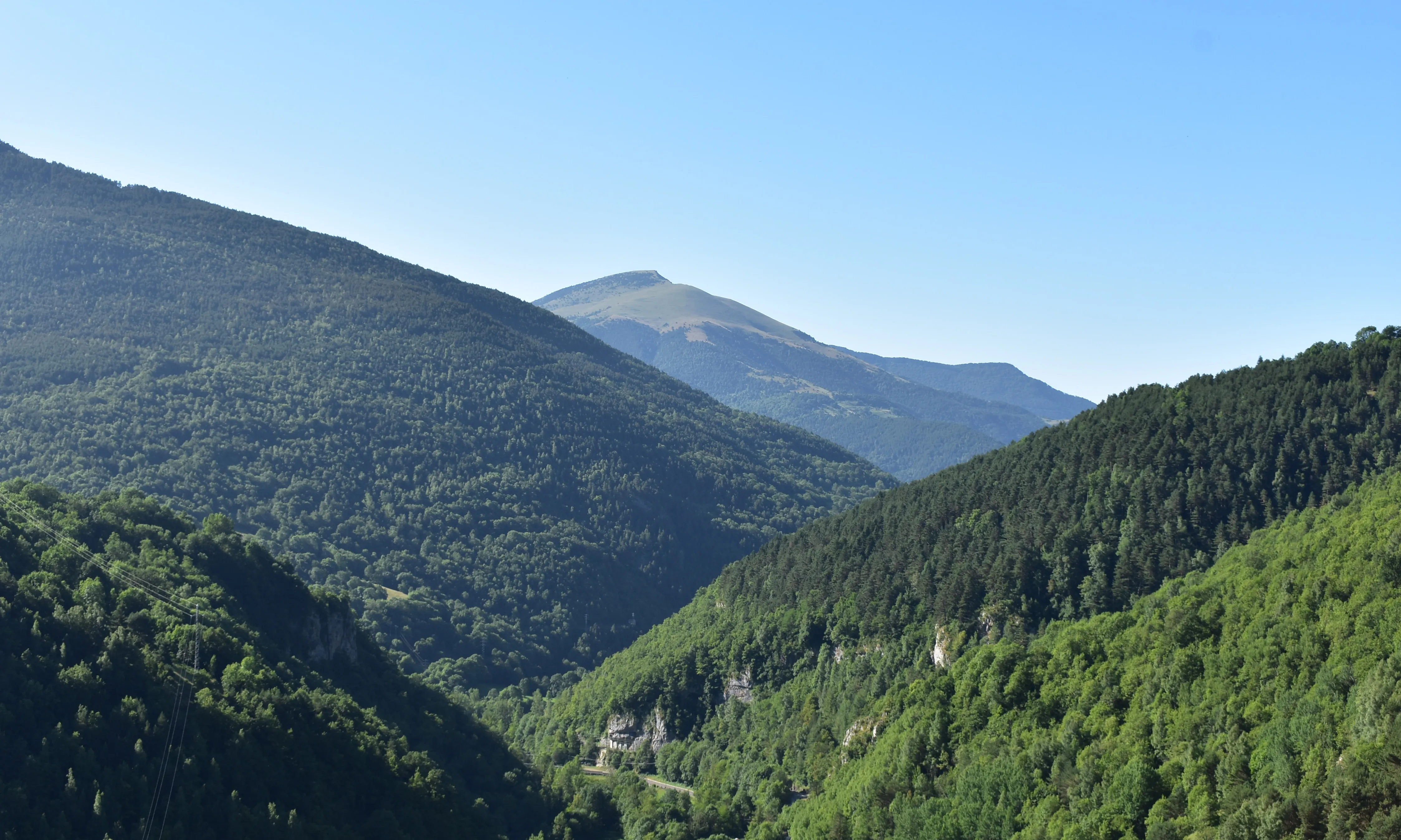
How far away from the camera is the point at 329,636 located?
139000 millimetres

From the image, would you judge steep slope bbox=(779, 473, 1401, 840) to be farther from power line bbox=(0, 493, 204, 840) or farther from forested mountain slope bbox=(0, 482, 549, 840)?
power line bbox=(0, 493, 204, 840)

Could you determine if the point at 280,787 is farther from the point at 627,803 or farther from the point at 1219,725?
the point at 1219,725

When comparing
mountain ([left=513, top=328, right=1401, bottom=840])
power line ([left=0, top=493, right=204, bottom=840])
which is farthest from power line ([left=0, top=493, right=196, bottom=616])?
mountain ([left=513, top=328, right=1401, bottom=840])

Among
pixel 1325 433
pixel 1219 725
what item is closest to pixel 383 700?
pixel 1219 725

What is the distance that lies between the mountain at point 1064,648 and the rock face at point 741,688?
0.38 metres

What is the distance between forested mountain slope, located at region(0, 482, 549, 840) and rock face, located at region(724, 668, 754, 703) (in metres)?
32.8

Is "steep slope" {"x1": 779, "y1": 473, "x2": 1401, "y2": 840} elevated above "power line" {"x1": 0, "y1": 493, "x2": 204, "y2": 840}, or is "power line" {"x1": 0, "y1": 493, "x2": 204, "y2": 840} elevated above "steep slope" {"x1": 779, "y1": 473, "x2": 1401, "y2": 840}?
"steep slope" {"x1": 779, "y1": 473, "x2": 1401, "y2": 840}

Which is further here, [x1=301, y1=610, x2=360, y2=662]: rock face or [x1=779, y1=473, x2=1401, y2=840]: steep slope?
[x1=301, y1=610, x2=360, y2=662]: rock face

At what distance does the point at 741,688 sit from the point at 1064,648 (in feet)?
187

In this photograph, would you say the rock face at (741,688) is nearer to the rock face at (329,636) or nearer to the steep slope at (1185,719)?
the steep slope at (1185,719)

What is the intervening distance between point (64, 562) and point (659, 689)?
79.3 meters

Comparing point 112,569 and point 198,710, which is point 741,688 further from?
point 112,569

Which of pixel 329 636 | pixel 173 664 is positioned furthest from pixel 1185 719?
pixel 329 636

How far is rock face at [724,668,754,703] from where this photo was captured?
162000 millimetres
